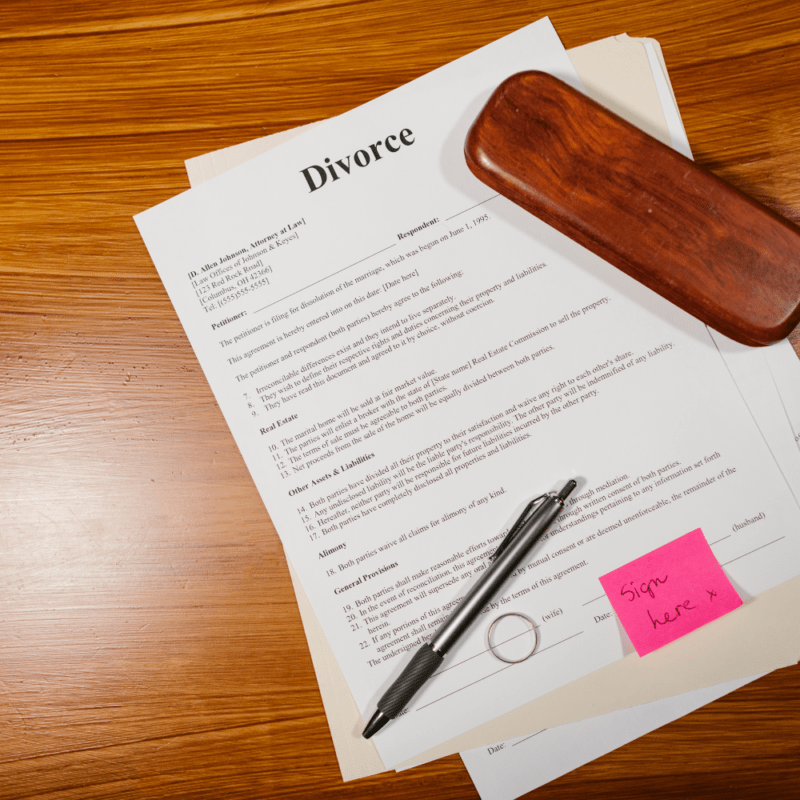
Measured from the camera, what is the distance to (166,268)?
506 millimetres

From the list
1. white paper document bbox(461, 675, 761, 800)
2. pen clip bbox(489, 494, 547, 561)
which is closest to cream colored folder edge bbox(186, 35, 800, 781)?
white paper document bbox(461, 675, 761, 800)

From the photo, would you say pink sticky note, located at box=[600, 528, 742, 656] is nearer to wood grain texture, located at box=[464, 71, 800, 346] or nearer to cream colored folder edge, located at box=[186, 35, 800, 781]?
cream colored folder edge, located at box=[186, 35, 800, 781]

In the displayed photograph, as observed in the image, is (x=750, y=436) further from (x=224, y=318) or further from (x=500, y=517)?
(x=224, y=318)

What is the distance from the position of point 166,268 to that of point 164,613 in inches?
11.8

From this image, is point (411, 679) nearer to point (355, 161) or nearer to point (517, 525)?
point (517, 525)

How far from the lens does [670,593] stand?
50cm

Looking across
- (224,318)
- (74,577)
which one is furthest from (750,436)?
(74,577)

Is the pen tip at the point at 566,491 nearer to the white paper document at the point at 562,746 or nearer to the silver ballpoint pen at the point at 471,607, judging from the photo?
the silver ballpoint pen at the point at 471,607

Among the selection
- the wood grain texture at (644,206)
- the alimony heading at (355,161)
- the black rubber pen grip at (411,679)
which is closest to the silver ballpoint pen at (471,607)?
the black rubber pen grip at (411,679)

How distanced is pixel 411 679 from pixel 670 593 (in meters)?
0.23

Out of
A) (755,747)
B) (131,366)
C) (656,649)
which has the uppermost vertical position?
(131,366)

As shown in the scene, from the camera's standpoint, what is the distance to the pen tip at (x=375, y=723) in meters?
0.49

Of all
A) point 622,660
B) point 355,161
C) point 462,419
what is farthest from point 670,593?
point 355,161

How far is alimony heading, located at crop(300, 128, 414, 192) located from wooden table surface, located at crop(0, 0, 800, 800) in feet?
0.14
